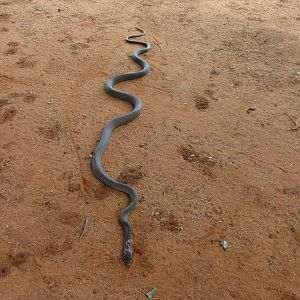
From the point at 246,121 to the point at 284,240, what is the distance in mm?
2233

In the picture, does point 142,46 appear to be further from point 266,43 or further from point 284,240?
point 284,240

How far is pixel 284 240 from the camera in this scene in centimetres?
428

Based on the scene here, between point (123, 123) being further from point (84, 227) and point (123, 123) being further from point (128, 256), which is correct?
point (128, 256)

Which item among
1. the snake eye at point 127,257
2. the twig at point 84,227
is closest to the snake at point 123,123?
the snake eye at point 127,257

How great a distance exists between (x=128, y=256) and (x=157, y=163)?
1.53m

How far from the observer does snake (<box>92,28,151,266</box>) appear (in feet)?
13.9

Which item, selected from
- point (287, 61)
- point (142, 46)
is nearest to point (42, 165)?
point (142, 46)

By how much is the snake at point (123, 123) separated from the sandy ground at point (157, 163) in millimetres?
91

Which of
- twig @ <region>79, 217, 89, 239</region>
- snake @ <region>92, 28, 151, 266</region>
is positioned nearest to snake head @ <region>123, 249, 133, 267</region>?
snake @ <region>92, 28, 151, 266</region>

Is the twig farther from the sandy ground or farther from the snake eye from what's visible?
the snake eye

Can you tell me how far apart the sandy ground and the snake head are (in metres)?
0.07

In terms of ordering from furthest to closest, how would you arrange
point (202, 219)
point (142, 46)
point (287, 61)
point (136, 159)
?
point (142, 46)
point (287, 61)
point (136, 159)
point (202, 219)

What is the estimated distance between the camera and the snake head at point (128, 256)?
12.9 ft

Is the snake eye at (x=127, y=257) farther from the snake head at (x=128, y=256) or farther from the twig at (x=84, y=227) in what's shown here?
the twig at (x=84, y=227)
